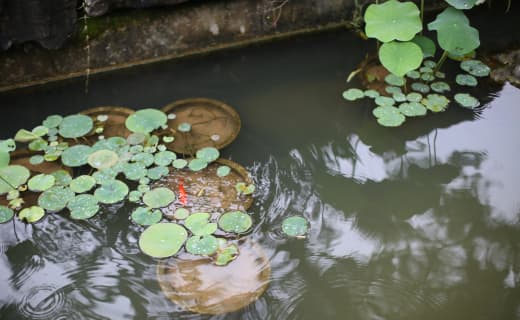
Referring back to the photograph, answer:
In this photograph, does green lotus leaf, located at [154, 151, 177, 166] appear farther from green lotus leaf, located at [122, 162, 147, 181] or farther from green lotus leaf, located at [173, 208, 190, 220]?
green lotus leaf, located at [173, 208, 190, 220]

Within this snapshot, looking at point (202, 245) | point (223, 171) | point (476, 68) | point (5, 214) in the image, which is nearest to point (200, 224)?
point (202, 245)

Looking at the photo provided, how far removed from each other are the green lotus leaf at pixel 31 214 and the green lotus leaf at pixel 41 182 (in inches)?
5.2

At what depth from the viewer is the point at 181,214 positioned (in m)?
2.77

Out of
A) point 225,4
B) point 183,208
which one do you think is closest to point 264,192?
point 183,208

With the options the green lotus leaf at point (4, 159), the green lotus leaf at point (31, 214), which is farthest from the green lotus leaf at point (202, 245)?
the green lotus leaf at point (4, 159)

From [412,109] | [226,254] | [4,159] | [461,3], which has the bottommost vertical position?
[226,254]

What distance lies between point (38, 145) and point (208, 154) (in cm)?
107

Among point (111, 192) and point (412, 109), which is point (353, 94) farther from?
point (111, 192)

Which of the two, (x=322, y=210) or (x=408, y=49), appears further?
(x=408, y=49)

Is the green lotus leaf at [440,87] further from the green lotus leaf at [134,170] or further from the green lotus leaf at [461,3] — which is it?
the green lotus leaf at [134,170]

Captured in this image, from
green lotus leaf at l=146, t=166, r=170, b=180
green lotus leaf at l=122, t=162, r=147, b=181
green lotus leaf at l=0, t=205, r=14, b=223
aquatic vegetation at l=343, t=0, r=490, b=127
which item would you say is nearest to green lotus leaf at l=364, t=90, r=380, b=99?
aquatic vegetation at l=343, t=0, r=490, b=127

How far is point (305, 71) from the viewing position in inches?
152

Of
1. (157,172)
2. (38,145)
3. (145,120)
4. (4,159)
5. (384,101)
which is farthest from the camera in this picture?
(384,101)

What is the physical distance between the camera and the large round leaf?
3.36 meters
